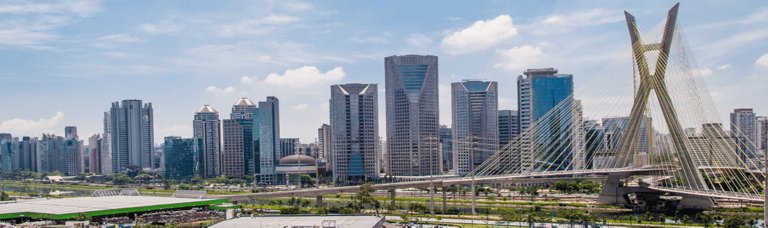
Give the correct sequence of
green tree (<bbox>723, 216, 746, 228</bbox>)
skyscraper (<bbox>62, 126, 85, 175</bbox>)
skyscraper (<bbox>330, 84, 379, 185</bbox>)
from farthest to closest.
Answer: skyscraper (<bbox>62, 126, 85, 175</bbox>) < skyscraper (<bbox>330, 84, 379, 185</bbox>) < green tree (<bbox>723, 216, 746, 228</bbox>)

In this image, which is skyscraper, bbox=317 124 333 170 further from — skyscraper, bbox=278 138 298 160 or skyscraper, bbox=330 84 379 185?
skyscraper, bbox=330 84 379 185

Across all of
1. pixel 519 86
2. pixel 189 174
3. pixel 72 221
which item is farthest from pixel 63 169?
pixel 72 221

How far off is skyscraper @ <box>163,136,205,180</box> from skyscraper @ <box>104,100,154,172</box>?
5.61 metres

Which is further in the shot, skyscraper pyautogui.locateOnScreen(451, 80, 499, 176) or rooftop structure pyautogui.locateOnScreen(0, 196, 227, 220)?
skyscraper pyautogui.locateOnScreen(451, 80, 499, 176)

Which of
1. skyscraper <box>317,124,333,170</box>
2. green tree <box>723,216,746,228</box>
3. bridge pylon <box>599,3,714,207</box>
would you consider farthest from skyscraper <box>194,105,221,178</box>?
green tree <box>723,216,746,228</box>

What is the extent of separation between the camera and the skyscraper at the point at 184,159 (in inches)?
2768

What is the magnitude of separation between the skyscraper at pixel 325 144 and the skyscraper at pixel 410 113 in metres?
6.32

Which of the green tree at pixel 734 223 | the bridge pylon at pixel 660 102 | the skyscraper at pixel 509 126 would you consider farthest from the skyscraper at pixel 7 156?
the green tree at pixel 734 223

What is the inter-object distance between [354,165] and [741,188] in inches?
1334

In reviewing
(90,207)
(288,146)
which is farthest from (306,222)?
(288,146)

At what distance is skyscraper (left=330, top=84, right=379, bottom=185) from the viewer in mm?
55969

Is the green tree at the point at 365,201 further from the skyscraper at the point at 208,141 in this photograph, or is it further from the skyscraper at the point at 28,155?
the skyscraper at the point at 28,155

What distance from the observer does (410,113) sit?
2205 inches

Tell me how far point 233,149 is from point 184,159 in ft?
27.7
